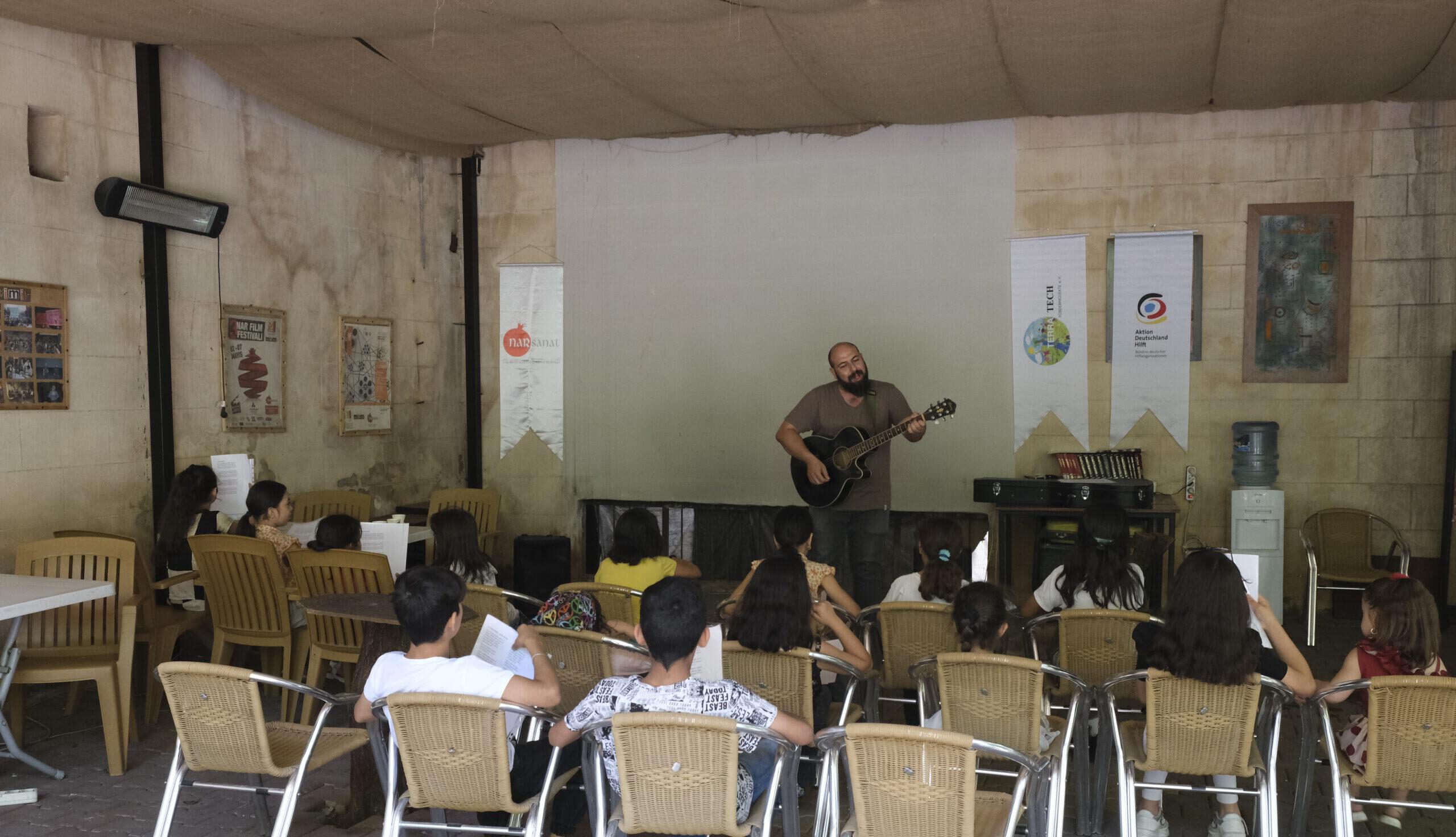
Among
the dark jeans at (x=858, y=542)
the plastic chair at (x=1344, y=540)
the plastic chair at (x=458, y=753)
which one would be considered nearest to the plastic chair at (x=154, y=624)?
the plastic chair at (x=458, y=753)

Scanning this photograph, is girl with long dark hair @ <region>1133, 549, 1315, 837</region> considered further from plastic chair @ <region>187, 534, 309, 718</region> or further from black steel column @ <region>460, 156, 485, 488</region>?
black steel column @ <region>460, 156, 485, 488</region>

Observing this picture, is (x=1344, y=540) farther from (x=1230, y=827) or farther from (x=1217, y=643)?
(x=1217, y=643)

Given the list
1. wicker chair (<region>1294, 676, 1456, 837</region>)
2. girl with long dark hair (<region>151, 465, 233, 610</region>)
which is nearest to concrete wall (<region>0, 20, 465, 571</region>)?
girl with long dark hair (<region>151, 465, 233, 610</region>)

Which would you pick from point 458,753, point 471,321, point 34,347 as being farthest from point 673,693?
point 471,321

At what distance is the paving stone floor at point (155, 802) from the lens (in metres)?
3.65

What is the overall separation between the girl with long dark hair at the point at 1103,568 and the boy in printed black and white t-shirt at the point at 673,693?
5.85 ft

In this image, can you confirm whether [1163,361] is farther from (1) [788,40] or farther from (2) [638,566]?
(2) [638,566]

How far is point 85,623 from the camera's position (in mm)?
4566

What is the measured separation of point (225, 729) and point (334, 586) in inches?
63.2

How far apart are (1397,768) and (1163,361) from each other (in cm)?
456

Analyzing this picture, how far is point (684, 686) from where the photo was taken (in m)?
2.66

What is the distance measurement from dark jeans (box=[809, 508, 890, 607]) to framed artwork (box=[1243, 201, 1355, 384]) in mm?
2816

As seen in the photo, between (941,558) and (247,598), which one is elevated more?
(941,558)

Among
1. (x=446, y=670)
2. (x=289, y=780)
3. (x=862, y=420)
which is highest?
(x=862, y=420)
